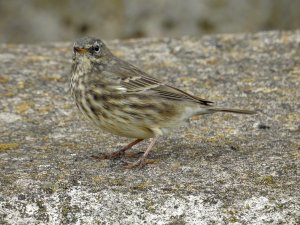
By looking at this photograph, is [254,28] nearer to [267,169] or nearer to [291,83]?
[291,83]

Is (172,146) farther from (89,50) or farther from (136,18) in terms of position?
(136,18)

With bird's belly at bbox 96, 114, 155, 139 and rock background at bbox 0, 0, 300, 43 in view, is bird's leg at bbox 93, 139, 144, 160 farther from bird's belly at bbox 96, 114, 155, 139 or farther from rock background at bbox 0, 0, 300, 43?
rock background at bbox 0, 0, 300, 43

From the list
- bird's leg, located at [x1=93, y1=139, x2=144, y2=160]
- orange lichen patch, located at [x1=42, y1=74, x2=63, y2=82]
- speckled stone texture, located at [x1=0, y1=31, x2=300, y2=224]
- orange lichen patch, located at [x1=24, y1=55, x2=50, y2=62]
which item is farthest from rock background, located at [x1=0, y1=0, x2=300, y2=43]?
bird's leg, located at [x1=93, y1=139, x2=144, y2=160]

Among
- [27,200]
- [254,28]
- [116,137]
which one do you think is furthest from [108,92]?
[254,28]

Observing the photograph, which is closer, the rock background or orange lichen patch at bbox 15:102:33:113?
orange lichen patch at bbox 15:102:33:113

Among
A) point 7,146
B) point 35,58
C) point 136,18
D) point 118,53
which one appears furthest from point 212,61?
point 7,146

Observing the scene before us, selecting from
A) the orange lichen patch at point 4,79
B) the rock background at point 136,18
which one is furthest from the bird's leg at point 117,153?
the rock background at point 136,18
